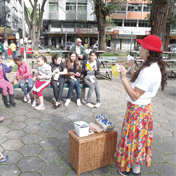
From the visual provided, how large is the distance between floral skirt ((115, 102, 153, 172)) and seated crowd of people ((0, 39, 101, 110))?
9.03ft

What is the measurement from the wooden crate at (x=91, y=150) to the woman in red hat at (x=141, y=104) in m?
0.20

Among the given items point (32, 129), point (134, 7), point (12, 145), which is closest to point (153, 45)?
point (12, 145)

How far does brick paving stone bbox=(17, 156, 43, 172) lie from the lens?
268cm

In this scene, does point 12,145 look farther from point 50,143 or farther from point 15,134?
point 50,143

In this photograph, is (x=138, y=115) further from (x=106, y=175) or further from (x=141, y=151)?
(x=106, y=175)

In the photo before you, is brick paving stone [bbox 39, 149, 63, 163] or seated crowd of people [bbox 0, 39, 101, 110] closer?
brick paving stone [bbox 39, 149, 63, 163]

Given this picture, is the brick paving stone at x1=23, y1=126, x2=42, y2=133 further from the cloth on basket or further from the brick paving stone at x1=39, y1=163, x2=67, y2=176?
the cloth on basket

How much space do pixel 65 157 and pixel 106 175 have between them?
0.71 meters

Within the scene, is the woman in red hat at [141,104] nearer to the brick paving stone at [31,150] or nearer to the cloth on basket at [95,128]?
the cloth on basket at [95,128]

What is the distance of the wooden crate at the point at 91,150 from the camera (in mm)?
2436

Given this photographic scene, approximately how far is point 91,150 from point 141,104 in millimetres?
880

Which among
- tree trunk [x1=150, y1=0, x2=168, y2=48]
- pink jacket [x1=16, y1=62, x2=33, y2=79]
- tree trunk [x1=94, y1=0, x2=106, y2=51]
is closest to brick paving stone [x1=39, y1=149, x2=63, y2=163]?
pink jacket [x1=16, y1=62, x2=33, y2=79]

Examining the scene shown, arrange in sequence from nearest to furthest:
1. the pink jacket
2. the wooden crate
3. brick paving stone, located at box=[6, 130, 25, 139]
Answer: the wooden crate, brick paving stone, located at box=[6, 130, 25, 139], the pink jacket

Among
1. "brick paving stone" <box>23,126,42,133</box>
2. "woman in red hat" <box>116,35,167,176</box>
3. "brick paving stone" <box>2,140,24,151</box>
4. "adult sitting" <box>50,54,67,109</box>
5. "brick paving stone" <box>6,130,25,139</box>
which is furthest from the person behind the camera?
"adult sitting" <box>50,54,67,109</box>
